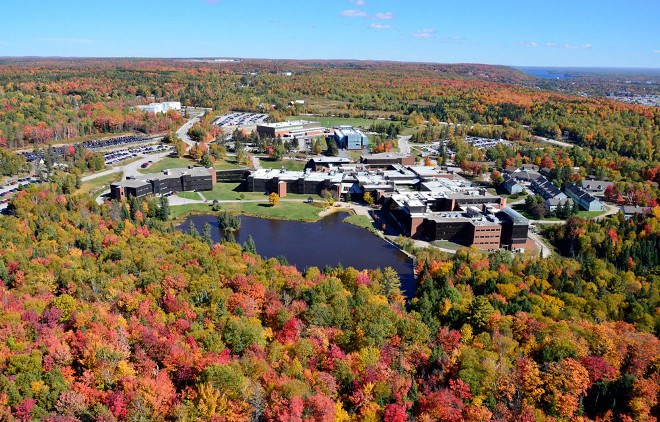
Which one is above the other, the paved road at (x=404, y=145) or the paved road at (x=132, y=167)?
the paved road at (x=404, y=145)

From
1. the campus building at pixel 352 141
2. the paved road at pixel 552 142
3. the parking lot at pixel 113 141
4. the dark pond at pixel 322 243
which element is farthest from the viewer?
the paved road at pixel 552 142

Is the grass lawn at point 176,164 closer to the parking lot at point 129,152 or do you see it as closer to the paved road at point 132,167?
the paved road at point 132,167

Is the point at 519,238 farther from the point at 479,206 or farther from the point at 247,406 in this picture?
the point at 247,406

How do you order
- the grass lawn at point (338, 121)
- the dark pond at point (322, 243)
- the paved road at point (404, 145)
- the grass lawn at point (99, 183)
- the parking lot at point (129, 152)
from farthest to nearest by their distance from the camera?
the grass lawn at point (338, 121) → the paved road at point (404, 145) → the parking lot at point (129, 152) → the grass lawn at point (99, 183) → the dark pond at point (322, 243)

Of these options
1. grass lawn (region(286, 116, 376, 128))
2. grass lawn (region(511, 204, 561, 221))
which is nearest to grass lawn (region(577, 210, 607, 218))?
grass lawn (region(511, 204, 561, 221))

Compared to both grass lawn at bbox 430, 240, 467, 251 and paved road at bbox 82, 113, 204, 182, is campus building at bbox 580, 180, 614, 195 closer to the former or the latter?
grass lawn at bbox 430, 240, 467, 251

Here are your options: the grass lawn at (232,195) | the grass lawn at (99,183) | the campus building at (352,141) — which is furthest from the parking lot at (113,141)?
the campus building at (352,141)
